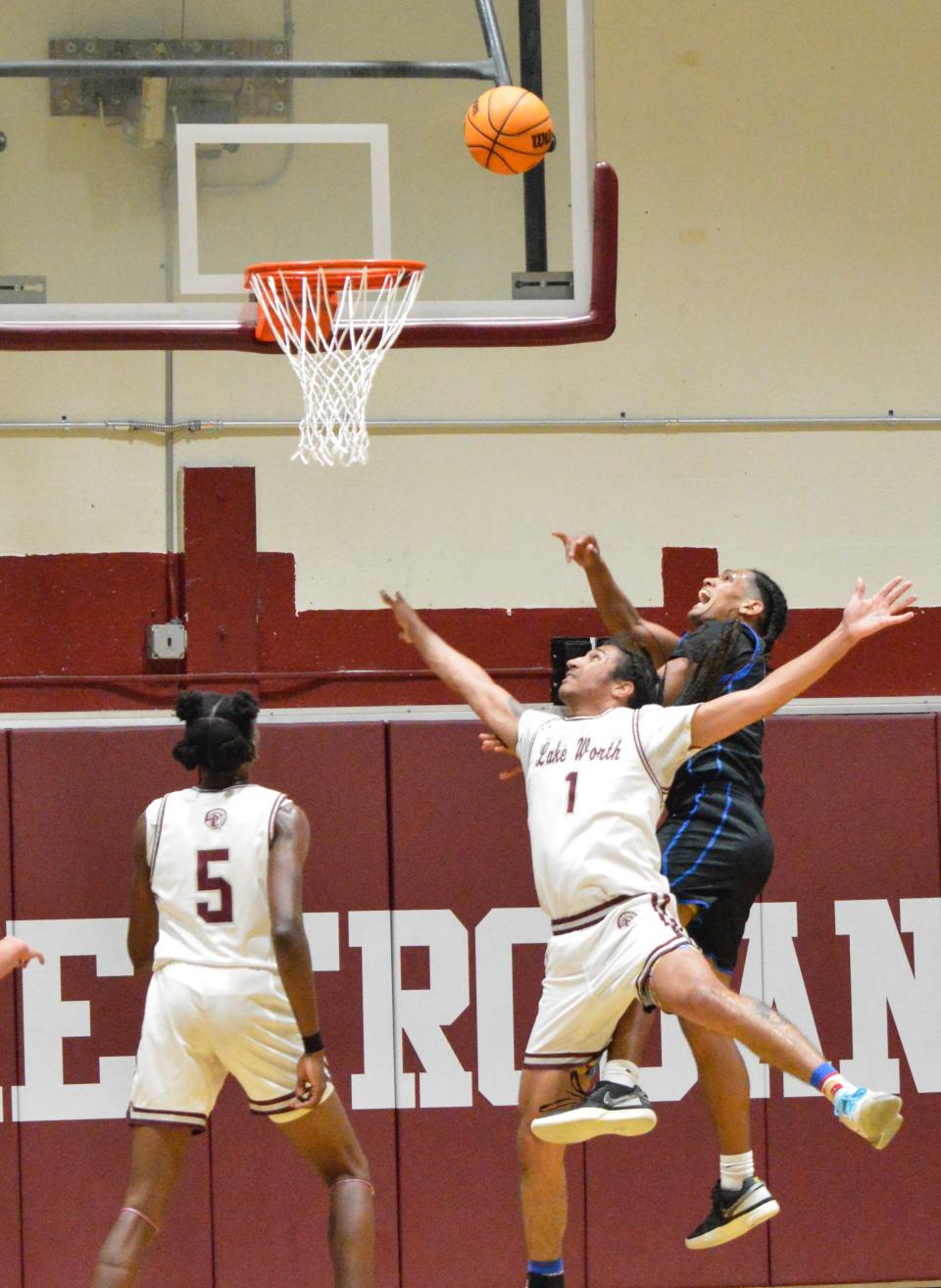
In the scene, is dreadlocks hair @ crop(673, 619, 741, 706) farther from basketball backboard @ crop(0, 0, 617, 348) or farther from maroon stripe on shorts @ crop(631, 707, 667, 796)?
basketball backboard @ crop(0, 0, 617, 348)

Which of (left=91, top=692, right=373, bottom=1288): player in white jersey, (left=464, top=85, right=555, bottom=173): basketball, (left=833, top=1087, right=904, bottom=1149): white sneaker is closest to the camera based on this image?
(left=833, top=1087, right=904, bottom=1149): white sneaker

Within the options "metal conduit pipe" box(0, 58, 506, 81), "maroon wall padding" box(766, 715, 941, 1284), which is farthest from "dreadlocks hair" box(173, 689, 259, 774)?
"maroon wall padding" box(766, 715, 941, 1284)

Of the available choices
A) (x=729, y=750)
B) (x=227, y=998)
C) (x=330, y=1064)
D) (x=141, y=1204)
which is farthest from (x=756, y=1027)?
(x=330, y=1064)

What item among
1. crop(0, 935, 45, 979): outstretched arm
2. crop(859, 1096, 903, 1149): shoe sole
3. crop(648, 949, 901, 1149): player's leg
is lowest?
crop(859, 1096, 903, 1149): shoe sole

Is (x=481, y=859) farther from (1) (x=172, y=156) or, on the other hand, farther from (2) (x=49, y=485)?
(1) (x=172, y=156)

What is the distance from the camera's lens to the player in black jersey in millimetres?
5277

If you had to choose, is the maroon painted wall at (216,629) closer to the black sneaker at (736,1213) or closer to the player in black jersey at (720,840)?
the player in black jersey at (720,840)

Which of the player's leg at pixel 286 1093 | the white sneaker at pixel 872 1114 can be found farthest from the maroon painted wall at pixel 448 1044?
the white sneaker at pixel 872 1114

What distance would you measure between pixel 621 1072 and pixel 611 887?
559 millimetres

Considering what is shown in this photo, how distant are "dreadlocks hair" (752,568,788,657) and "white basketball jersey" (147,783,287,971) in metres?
1.83

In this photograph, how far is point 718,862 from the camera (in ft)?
17.9

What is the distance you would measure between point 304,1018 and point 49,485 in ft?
9.96

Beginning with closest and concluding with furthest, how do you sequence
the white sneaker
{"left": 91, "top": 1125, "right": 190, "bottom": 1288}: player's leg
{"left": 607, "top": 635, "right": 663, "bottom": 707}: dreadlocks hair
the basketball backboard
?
1. the white sneaker
2. {"left": 91, "top": 1125, "right": 190, "bottom": 1288}: player's leg
3. {"left": 607, "top": 635, "right": 663, "bottom": 707}: dreadlocks hair
4. the basketball backboard

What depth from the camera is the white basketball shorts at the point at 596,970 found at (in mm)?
4973
